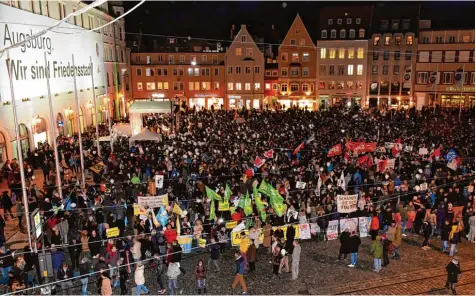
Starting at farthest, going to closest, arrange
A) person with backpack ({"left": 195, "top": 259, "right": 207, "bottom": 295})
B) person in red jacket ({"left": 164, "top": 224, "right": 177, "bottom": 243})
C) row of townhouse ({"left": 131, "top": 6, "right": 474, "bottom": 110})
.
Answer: row of townhouse ({"left": 131, "top": 6, "right": 474, "bottom": 110}) < person in red jacket ({"left": 164, "top": 224, "right": 177, "bottom": 243}) < person with backpack ({"left": 195, "top": 259, "right": 207, "bottom": 295})

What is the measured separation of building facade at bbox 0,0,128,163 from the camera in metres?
26.3

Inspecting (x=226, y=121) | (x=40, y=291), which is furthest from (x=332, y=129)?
(x=40, y=291)

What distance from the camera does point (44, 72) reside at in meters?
30.9

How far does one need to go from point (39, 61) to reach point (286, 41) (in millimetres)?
37184

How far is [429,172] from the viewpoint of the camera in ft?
71.3

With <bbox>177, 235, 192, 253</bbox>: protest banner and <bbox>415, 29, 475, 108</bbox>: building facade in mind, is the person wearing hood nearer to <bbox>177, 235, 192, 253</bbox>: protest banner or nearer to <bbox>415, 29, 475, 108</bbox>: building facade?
<bbox>177, 235, 192, 253</bbox>: protest banner

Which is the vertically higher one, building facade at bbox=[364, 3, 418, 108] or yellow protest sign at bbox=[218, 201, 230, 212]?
building facade at bbox=[364, 3, 418, 108]

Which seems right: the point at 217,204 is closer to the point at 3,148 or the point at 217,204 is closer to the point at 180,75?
the point at 3,148

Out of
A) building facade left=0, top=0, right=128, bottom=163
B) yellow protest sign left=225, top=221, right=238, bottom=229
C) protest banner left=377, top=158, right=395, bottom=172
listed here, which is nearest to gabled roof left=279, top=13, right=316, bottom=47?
building facade left=0, top=0, right=128, bottom=163

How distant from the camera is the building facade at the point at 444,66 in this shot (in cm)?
5509

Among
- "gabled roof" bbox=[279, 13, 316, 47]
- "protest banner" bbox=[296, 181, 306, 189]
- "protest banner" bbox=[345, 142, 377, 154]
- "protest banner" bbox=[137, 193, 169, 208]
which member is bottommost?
"protest banner" bbox=[296, 181, 306, 189]

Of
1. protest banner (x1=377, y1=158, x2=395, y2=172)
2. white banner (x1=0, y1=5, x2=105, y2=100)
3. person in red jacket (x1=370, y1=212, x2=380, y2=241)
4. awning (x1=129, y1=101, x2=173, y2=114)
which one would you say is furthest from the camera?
awning (x1=129, y1=101, x2=173, y2=114)

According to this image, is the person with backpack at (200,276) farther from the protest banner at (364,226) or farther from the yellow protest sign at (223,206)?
the protest banner at (364,226)

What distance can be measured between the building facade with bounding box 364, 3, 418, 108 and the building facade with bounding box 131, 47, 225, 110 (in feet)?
67.3
